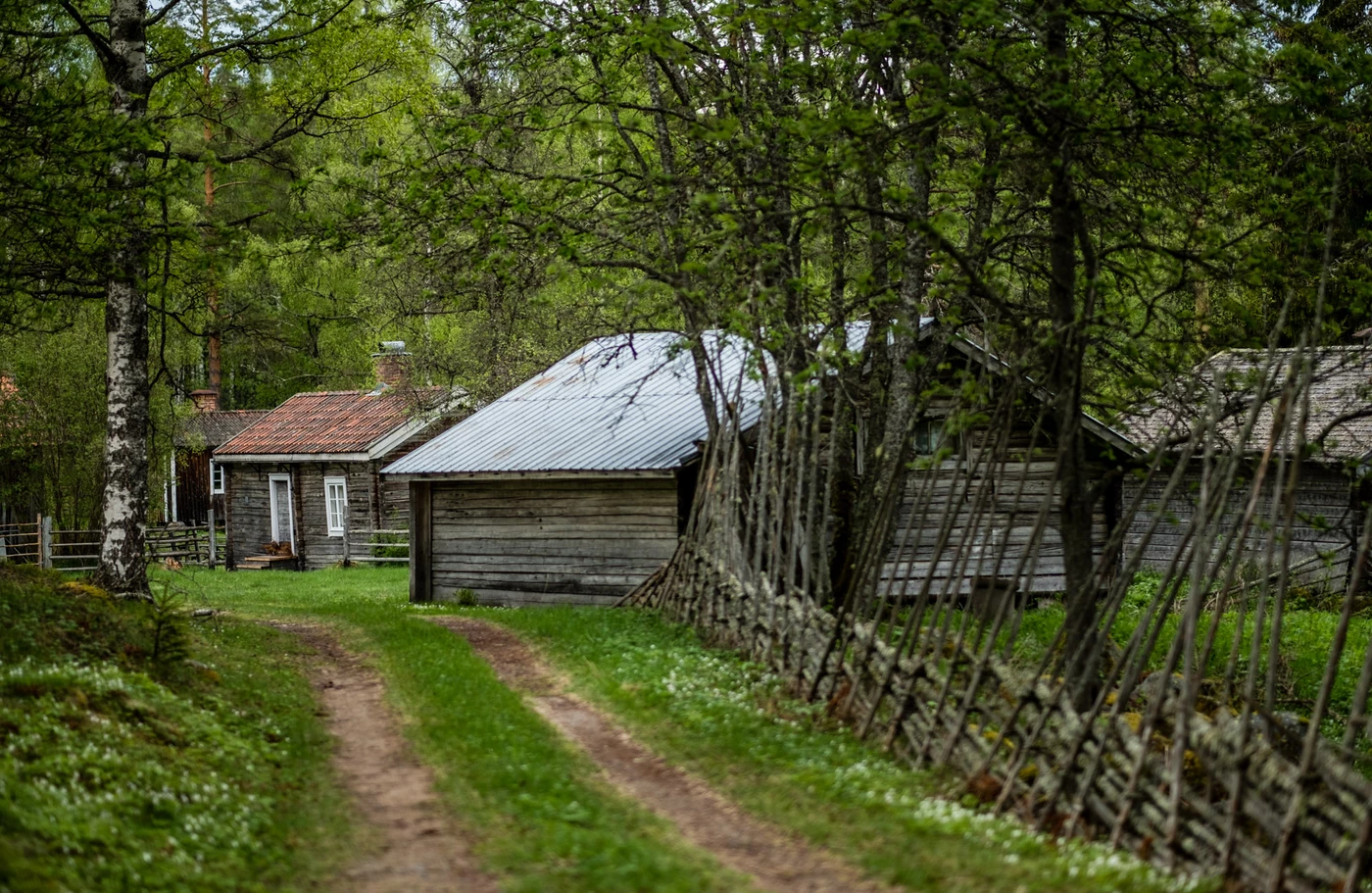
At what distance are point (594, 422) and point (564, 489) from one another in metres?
1.35

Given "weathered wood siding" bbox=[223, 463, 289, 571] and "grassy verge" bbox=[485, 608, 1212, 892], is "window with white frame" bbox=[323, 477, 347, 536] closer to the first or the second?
"weathered wood siding" bbox=[223, 463, 289, 571]

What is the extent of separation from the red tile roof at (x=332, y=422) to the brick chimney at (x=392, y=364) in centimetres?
41

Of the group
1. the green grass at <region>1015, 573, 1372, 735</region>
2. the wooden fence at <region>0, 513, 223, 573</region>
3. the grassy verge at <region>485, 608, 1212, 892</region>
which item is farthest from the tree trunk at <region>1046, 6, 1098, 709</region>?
the wooden fence at <region>0, 513, 223, 573</region>

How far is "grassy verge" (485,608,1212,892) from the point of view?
21.5ft

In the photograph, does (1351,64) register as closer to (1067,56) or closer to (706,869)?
(1067,56)

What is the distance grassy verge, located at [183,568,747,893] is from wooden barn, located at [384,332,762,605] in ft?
16.5

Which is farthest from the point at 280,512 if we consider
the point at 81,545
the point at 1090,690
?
the point at 1090,690

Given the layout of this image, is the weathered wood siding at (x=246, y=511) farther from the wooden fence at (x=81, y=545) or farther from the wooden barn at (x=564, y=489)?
the wooden barn at (x=564, y=489)

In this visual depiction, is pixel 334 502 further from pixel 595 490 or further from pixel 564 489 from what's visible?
pixel 595 490

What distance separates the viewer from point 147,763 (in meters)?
7.83

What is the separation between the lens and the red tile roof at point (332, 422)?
102 feet

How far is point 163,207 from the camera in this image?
1339 centimetres

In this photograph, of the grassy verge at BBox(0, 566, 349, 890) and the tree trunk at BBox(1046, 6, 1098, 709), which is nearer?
the grassy verge at BBox(0, 566, 349, 890)

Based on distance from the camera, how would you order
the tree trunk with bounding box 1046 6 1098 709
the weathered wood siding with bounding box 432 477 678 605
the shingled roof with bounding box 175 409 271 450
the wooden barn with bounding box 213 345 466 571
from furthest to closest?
the shingled roof with bounding box 175 409 271 450, the wooden barn with bounding box 213 345 466 571, the weathered wood siding with bounding box 432 477 678 605, the tree trunk with bounding box 1046 6 1098 709
